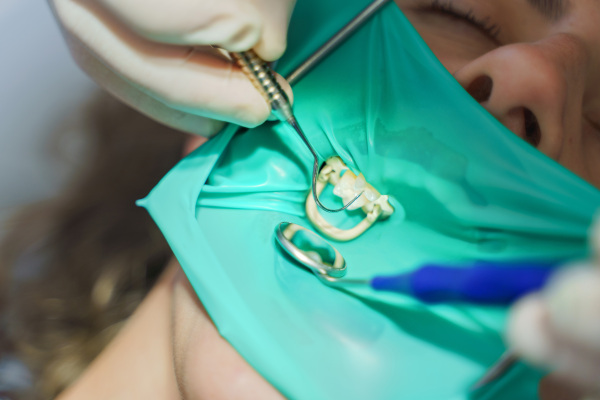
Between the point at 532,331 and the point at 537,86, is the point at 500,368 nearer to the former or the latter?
the point at 532,331

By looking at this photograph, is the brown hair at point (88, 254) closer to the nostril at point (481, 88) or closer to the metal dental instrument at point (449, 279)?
the metal dental instrument at point (449, 279)

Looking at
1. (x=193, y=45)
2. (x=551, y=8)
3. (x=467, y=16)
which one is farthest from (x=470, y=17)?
(x=193, y=45)

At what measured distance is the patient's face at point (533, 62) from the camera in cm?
66

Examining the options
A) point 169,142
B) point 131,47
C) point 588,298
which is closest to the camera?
point 588,298

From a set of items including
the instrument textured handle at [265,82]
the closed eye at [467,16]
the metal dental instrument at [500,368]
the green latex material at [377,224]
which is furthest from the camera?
the closed eye at [467,16]

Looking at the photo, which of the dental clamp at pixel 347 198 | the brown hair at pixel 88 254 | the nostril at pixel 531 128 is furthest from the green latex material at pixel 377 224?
the brown hair at pixel 88 254

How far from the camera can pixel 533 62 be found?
26.1 inches

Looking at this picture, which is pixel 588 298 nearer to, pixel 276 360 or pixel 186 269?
pixel 276 360

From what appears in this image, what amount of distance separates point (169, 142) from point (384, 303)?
3.49 feet

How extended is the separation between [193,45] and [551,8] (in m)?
0.57

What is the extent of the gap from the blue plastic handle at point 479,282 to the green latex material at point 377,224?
0.13 metres

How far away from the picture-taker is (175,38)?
0.62 meters

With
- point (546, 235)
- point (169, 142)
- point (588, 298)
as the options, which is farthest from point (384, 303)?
point (169, 142)

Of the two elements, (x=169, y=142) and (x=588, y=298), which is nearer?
(x=588, y=298)
